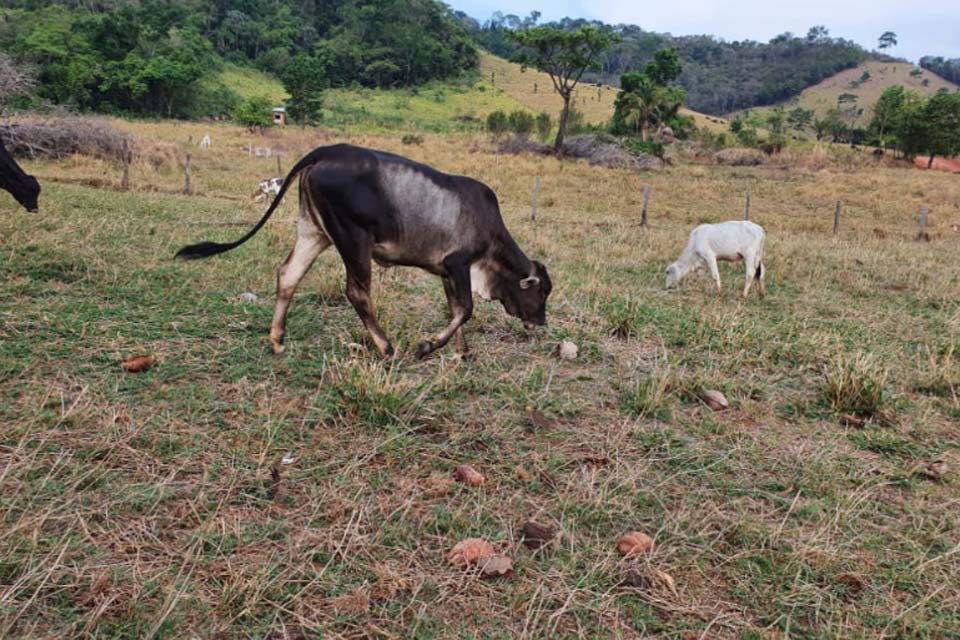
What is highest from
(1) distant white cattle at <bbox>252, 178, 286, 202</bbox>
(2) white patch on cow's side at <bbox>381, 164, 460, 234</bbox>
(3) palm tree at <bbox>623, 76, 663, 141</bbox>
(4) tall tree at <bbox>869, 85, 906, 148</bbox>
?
(4) tall tree at <bbox>869, 85, 906, 148</bbox>

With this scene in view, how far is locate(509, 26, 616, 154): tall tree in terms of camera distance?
3541 cm

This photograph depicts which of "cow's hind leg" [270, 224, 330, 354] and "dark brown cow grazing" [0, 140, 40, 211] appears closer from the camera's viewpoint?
"cow's hind leg" [270, 224, 330, 354]

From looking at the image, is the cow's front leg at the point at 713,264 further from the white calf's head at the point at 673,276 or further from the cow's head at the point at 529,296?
the cow's head at the point at 529,296

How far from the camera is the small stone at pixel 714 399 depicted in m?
4.46

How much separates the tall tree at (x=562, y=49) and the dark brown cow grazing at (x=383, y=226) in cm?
3181

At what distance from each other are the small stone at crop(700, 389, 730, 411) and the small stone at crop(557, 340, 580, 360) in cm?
106

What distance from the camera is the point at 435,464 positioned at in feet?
11.2

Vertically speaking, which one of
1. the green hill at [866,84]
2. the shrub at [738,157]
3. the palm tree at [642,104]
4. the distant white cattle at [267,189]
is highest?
the green hill at [866,84]

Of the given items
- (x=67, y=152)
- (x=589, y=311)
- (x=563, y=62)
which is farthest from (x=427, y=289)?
(x=563, y=62)

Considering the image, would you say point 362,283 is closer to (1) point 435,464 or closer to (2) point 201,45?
(1) point 435,464

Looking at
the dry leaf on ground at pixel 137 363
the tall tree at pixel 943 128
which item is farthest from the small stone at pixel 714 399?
the tall tree at pixel 943 128

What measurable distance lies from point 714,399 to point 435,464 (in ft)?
7.08

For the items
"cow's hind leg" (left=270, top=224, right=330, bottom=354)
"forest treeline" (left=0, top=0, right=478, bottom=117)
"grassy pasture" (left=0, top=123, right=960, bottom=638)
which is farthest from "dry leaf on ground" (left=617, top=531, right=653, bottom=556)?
"forest treeline" (left=0, top=0, right=478, bottom=117)

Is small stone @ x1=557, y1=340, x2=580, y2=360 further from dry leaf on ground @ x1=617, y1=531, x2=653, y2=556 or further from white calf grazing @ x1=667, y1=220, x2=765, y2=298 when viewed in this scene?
white calf grazing @ x1=667, y1=220, x2=765, y2=298
